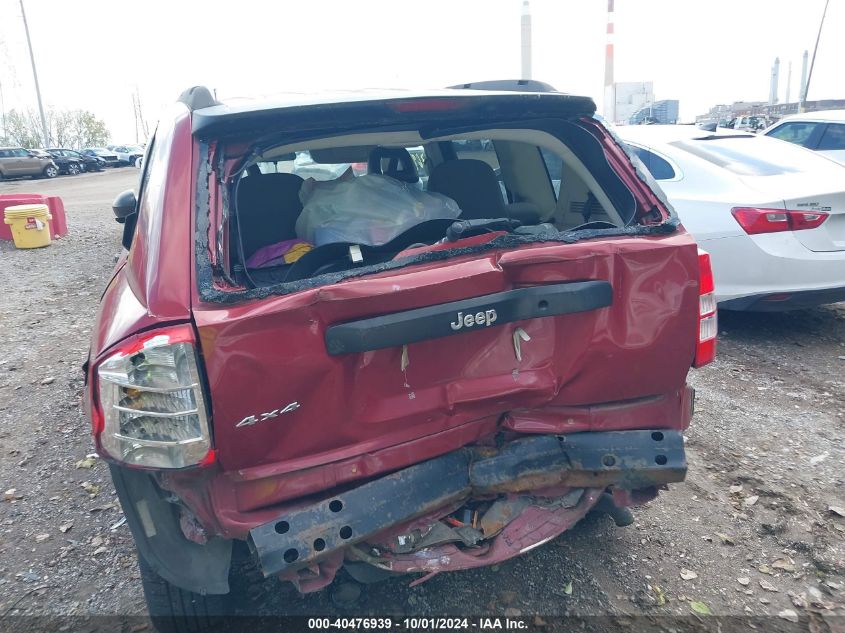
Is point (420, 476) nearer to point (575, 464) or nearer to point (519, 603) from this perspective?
point (575, 464)

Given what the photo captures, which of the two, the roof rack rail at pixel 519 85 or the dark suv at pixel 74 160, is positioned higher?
the roof rack rail at pixel 519 85

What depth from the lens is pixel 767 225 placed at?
15.4 ft

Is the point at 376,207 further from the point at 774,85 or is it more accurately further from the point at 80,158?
the point at 774,85

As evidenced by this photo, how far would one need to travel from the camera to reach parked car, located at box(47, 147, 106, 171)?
36.2 meters

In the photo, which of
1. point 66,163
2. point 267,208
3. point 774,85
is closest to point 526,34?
point 267,208

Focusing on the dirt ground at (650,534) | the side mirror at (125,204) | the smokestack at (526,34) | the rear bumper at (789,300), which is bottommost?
the dirt ground at (650,534)

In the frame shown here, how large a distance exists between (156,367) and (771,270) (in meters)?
4.41

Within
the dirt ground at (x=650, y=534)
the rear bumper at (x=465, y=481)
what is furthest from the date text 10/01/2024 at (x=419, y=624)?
the rear bumper at (x=465, y=481)

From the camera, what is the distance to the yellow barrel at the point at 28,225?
10.6 metres

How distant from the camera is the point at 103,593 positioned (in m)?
2.69

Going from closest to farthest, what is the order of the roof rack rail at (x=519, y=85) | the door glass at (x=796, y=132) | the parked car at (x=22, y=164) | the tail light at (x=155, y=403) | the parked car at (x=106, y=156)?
the tail light at (x=155, y=403) < the roof rack rail at (x=519, y=85) < the door glass at (x=796, y=132) < the parked car at (x=22, y=164) < the parked car at (x=106, y=156)

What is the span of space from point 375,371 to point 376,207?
89 centimetres

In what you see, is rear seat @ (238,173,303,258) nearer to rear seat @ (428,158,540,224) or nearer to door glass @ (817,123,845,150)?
rear seat @ (428,158,540,224)

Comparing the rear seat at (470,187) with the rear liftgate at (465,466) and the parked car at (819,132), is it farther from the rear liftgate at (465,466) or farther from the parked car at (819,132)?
the parked car at (819,132)
